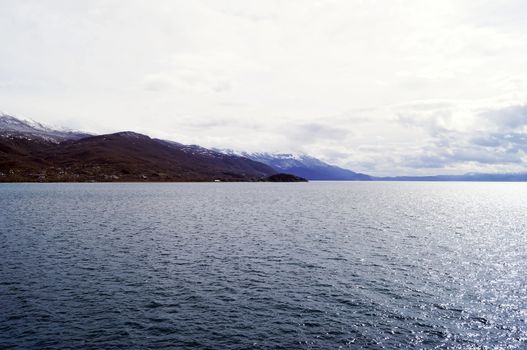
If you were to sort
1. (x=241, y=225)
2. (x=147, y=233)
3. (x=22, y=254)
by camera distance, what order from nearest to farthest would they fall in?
(x=22, y=254)
(x=147, y=233)
(x=241, y=225)

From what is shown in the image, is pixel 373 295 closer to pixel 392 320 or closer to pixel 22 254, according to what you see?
pixel 392 320

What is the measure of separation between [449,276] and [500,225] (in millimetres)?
76653

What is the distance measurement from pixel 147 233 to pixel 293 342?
206 feet

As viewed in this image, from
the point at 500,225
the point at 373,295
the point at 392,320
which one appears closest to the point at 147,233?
the point at 373,295

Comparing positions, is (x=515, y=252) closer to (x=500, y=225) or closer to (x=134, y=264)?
(x=500, y=225)

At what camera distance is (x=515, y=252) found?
7494 cm

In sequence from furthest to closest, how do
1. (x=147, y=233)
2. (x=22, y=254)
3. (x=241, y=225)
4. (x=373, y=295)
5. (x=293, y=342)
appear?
(x=241, y=225) < (x=147, y=233) < (x=22, y=254) < (x=373, y=295) < (x=293, y=342)

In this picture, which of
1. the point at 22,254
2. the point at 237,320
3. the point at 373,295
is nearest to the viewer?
the point at 237,320

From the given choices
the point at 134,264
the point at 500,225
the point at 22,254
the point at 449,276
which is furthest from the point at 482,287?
the point at 500,225

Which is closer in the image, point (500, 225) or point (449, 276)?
point (449, 276)

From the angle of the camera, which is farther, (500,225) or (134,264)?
(500,225)

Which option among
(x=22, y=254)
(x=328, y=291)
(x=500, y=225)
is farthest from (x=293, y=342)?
(x=500, y=225)

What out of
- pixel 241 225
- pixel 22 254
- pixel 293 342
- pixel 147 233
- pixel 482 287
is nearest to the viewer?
pixel 293 342

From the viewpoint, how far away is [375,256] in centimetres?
6769
